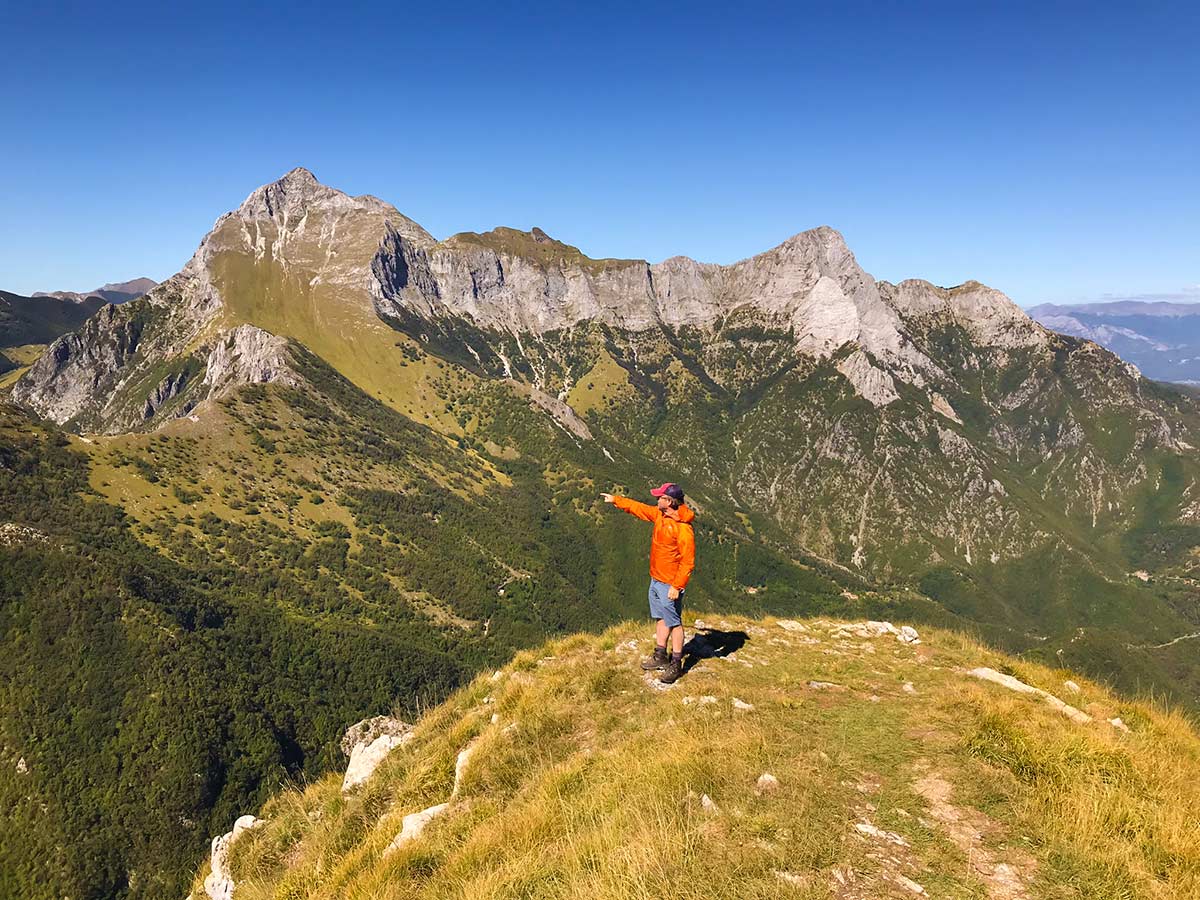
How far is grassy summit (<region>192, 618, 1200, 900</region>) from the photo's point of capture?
279 inches

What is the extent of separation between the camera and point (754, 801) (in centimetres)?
872

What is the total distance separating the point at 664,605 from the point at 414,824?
8.29 meters

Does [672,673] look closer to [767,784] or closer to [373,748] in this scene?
[767,784]

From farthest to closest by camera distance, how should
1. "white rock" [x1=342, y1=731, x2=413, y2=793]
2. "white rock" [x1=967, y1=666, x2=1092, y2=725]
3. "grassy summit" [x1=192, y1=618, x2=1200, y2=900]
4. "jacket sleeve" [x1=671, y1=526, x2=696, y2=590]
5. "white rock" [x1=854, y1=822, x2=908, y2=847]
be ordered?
"jacket sleeve" [x1=671, y1=526, x2=696, y2=590], "white rock" [x1=342, y1=731, x2=413, y2=793], "white rock" [x1=967, y1=666, x2=1092, y2=725], "white rock" [x1=854, y1=822, x2=908, y2=847], "grassy summit" [x1=192, y1=618, x2=1200, y2=900]

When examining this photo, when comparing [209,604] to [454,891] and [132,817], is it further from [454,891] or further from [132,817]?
[454,891]

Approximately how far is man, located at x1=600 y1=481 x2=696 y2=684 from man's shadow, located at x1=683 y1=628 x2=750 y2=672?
144 centimetres

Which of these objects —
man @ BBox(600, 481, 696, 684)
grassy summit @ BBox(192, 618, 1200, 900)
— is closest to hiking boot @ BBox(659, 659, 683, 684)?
man @ BBox(600, 481, 696, 684)

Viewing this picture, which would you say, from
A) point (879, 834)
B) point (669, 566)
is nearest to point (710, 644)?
point (669, 566)

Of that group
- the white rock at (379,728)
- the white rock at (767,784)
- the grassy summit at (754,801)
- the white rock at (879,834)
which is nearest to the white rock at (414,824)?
the grassy summit at (754,801)

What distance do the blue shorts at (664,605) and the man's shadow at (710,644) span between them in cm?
213

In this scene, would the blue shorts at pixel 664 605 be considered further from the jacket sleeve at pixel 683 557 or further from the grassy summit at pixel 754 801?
the grassy summit at pixel 754 801

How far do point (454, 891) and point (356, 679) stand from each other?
168 m

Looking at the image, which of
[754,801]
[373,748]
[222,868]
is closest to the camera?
[754,801]

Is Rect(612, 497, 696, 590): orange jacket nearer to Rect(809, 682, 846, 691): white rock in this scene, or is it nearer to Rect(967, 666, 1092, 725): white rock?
Rect(809, 682, 846, 691): white rock
